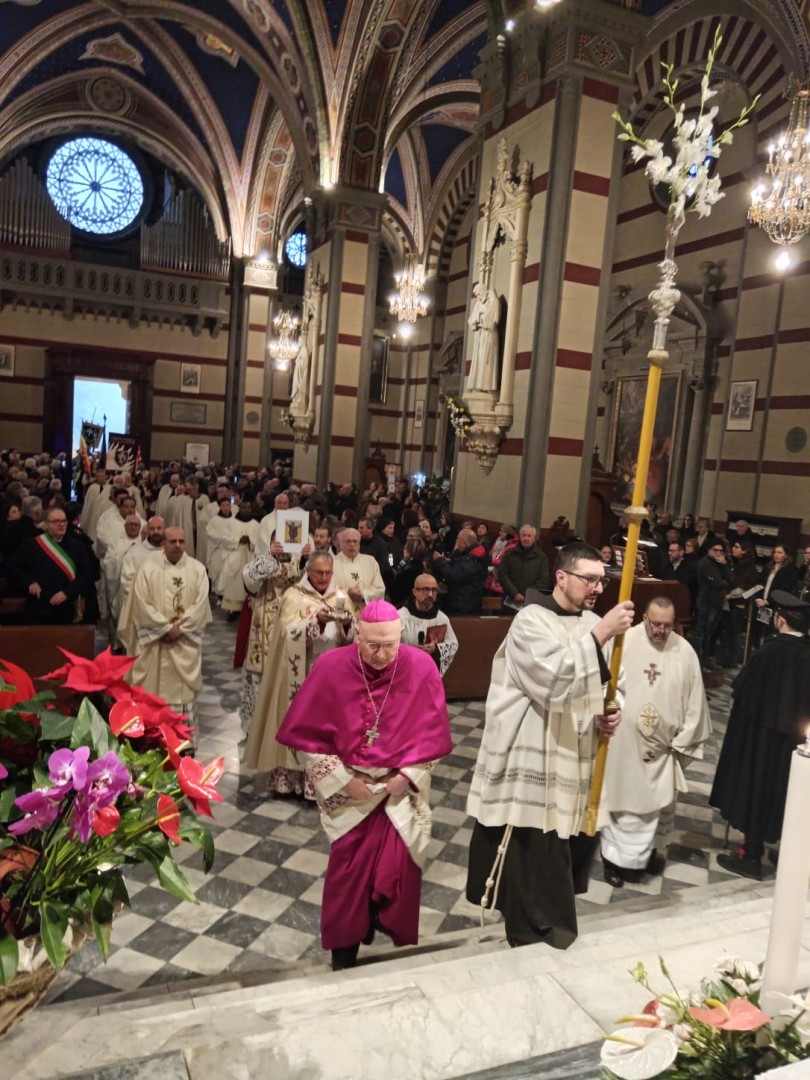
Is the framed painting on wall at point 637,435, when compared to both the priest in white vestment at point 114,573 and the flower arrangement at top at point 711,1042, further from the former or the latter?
→ the flower arrangement at top at point 711,1042

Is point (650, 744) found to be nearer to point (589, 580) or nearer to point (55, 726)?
point (589, 580)

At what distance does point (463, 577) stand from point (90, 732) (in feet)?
19.6

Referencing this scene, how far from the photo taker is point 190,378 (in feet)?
77.2

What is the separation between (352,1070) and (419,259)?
2242cm

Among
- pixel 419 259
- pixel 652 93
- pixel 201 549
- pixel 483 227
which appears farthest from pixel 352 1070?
pixel 419 259

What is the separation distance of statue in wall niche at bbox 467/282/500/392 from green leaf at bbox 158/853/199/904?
29.6ft

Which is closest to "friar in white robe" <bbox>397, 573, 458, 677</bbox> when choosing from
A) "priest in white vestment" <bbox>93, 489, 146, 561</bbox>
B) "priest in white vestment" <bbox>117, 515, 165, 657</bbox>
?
"priest in white vestment" <bbox>117, 515, 165, 657</bbox>

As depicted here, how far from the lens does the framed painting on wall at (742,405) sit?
539 inches

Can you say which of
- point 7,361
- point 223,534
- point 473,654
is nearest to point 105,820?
point 473,654

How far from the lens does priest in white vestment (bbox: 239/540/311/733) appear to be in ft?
18.2

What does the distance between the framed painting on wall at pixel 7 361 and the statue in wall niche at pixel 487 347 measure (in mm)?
16424

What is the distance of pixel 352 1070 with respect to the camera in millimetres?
1678

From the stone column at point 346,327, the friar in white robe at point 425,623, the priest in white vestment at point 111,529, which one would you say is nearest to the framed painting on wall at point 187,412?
the stone column at point 346,327

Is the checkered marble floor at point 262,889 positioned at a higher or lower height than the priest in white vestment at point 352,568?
lower
